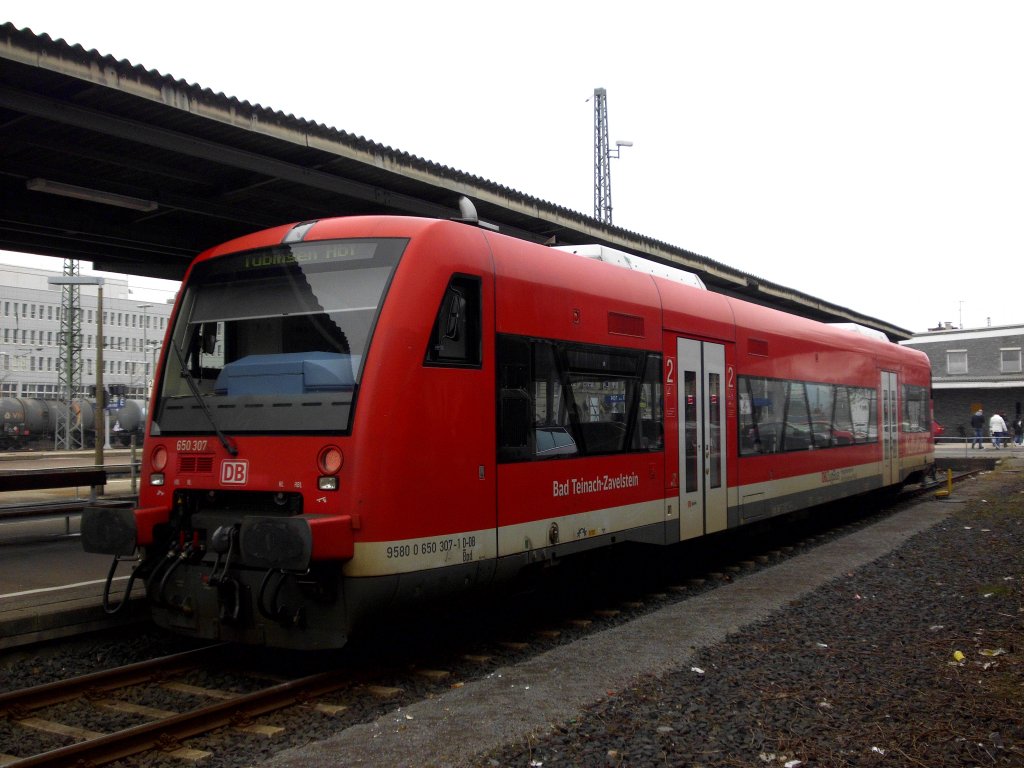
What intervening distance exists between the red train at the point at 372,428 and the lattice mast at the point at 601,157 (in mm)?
28184

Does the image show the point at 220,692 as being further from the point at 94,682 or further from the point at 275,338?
the point at 275,338

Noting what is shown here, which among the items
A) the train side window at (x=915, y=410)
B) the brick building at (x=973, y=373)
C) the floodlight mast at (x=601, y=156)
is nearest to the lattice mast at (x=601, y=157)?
the floodlight mast at (x=601, y=156)

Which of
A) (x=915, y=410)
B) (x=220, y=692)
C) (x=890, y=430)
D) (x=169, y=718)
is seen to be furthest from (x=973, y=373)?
(x=169, y=718)

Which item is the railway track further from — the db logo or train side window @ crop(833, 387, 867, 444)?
train side window @ crop(833, 387, 867, 444)

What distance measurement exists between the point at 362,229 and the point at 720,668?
390 centimetres

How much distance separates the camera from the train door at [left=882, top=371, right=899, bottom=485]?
17578 millimetres

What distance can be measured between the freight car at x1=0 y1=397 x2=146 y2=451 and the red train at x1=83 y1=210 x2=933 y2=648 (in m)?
39.8

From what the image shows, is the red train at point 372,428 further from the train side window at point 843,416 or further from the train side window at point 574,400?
the train side window at point 843,416

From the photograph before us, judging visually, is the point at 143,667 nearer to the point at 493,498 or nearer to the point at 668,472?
the point at 493,498

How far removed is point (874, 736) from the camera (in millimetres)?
4875

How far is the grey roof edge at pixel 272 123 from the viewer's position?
7598 mm

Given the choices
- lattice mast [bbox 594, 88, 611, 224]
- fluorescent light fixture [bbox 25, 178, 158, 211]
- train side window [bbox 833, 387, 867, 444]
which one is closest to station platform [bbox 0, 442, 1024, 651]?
fluorescent light fixture [bbox 25, 178, 158, 211]

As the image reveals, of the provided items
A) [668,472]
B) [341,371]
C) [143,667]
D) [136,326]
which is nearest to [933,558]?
[668,472]

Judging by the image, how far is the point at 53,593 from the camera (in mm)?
7836
